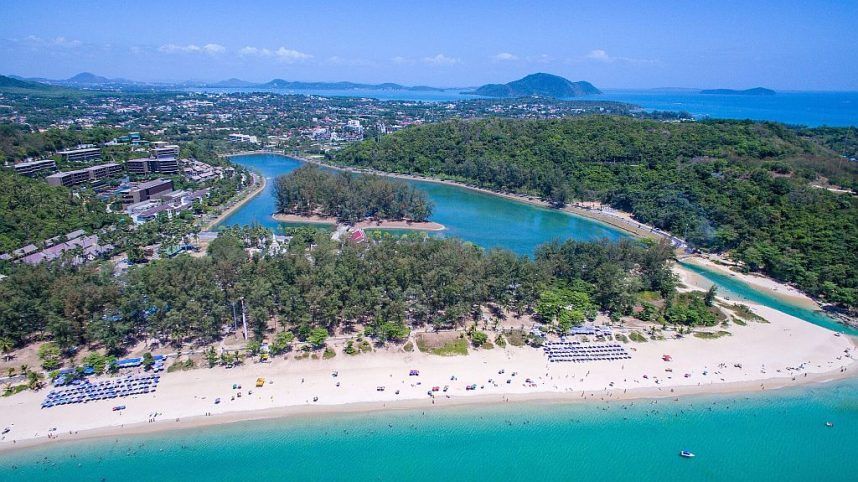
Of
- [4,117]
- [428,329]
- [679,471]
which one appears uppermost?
[4,117]

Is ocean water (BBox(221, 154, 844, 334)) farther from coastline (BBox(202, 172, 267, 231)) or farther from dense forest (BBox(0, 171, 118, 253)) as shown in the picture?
dense forest (BBox(0, 171, 118, 253))

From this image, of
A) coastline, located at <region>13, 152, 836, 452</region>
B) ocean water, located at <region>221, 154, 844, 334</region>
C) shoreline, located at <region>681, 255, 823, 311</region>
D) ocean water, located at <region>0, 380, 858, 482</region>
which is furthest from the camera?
ocean water, located at <region>221, 154, 844, 334</region>

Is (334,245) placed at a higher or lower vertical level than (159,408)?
higher

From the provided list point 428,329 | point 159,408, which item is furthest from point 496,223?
point 159,408

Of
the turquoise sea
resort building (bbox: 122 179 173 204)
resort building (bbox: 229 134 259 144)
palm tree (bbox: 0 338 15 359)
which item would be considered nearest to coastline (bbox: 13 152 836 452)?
the turquoise sea

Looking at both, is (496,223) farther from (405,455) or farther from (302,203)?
(405,455)

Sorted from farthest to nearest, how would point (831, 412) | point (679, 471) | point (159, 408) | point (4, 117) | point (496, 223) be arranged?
1. point (4, 117)
2. point (496, 223)
3. point (831, 412)
4. point (159, 408)
5. point (679, 471)

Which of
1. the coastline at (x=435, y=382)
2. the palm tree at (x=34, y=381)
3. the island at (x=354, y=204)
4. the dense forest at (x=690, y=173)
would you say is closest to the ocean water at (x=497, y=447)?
the coastline at (x=435, y=382)
